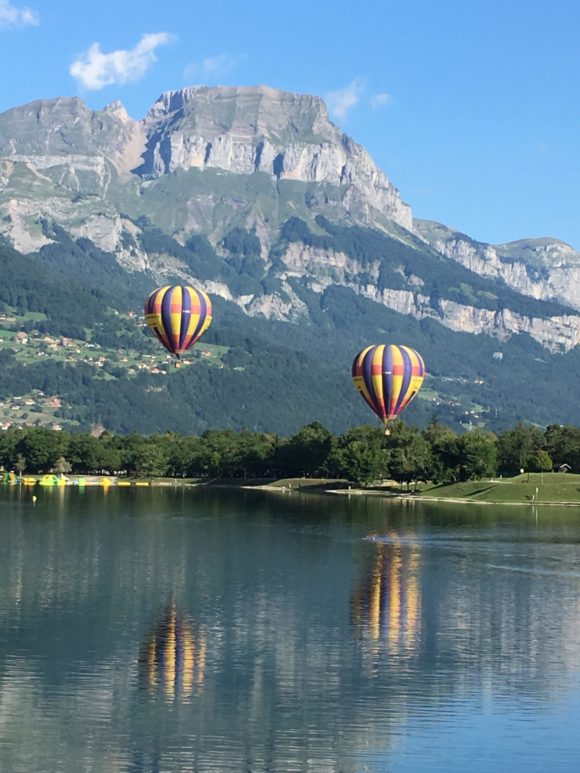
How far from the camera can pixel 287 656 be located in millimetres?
70250

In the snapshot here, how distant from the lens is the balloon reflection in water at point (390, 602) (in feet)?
251

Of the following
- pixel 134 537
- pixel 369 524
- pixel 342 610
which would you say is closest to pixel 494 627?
pixel 342 610

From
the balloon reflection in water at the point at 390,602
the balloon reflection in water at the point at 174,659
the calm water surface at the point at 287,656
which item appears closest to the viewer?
the calm water surface at the point at 287,656

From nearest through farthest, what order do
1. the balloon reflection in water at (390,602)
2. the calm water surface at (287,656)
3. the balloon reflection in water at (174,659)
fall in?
the calm water surface at (287,656)
the balloon reflection in water at (174,659)
the balloon reflection in water at (390,602)

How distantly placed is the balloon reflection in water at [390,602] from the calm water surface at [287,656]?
0.24m

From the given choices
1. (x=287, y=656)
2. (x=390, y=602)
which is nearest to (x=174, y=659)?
(x=287, y=656)

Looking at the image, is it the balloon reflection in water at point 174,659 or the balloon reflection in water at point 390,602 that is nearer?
the balloon reflection in water at point 174,659

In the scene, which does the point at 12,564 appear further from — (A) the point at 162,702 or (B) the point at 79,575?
(A) the point at 162,702

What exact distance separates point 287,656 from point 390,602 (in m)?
21.3

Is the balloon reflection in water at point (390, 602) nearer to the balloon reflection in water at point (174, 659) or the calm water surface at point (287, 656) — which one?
the calm water surface at point (287, 656)

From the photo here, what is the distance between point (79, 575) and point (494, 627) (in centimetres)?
3453

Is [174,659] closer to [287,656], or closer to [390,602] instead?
[287,656]

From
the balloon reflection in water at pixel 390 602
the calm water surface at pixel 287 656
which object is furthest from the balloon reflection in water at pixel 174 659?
the balloon reflection in water at pixel 390 602

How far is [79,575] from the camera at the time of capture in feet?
333
